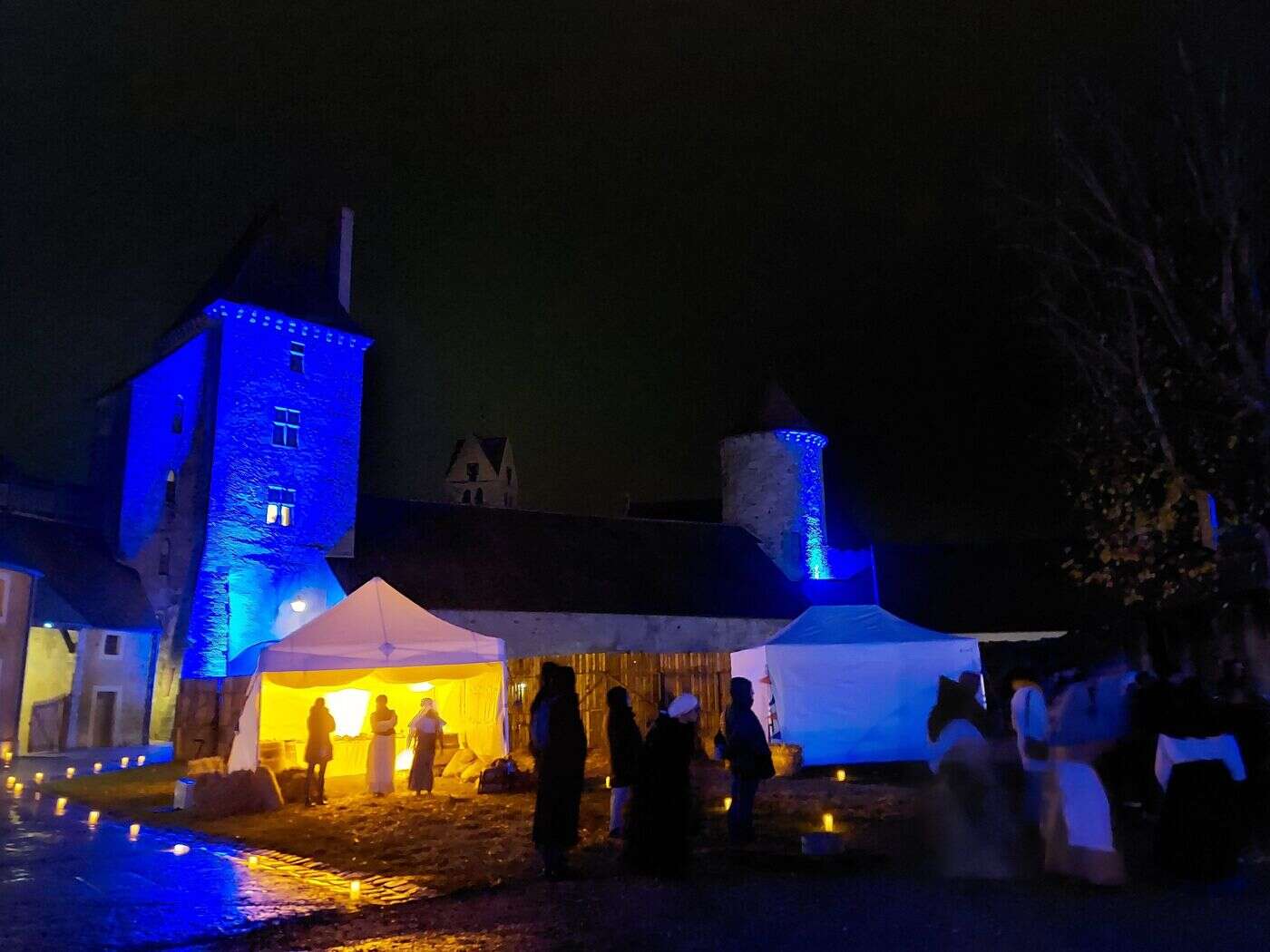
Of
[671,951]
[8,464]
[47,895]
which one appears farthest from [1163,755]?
[8,464]

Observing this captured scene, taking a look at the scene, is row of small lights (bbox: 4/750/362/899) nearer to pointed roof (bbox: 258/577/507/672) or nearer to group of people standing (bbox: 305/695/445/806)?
group of people standing (bbox: 305/695/445/806)

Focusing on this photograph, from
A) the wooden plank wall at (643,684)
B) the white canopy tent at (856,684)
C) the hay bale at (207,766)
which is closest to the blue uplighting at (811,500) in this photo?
the wooden plank wall at (643,684)

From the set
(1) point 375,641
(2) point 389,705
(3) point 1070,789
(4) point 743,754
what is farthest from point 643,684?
(3) point 1070,789

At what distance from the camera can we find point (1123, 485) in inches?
528

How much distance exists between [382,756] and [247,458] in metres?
16.7

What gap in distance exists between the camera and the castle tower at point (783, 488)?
117 feet

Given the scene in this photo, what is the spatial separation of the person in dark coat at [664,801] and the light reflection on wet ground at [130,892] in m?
2.30

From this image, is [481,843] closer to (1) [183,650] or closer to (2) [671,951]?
(2) [671,951]

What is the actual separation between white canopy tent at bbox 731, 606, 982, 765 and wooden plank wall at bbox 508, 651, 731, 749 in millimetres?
3713

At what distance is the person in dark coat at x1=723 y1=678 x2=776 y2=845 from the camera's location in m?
8.61

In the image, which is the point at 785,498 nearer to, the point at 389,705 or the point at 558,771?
the point at 389,705

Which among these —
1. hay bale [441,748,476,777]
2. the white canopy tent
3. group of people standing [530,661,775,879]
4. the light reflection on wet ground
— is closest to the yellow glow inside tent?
hay bale [441,748,476,777]

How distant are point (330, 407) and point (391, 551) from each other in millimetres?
5103

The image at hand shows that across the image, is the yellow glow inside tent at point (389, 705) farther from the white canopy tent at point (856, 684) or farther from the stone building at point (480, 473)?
the stone building at point (480, 473)
